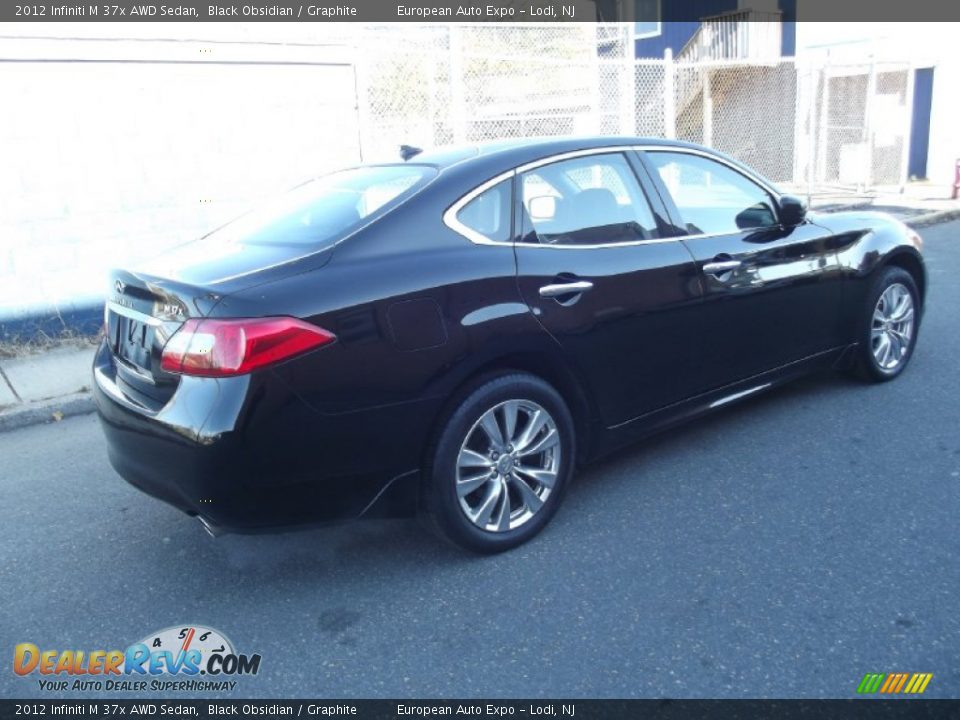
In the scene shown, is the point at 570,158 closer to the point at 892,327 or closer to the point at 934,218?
the point at 892,327

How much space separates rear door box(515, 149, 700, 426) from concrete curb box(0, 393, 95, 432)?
12.1 feet

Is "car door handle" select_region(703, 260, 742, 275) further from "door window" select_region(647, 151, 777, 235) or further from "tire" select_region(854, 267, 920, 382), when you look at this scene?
"tire" select_region(854, 267, 920, 382)

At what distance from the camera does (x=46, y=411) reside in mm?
5570

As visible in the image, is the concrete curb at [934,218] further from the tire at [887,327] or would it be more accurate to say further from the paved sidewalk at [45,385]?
the paved sidewalk at [45,385]

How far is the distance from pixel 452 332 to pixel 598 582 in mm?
1075

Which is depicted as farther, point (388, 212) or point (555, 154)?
point (555, 154)

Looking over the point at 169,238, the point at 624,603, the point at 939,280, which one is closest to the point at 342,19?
the point at 169,238

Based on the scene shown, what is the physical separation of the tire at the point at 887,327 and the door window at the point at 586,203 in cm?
179

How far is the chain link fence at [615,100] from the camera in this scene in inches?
355

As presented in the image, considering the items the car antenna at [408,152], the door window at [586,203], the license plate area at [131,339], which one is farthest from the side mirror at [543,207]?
the license plate area at [131,339]

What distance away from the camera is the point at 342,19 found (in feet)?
32.3

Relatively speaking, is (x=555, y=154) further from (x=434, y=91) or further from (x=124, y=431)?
(x=434, y=91)

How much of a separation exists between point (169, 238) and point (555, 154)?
5.04m
